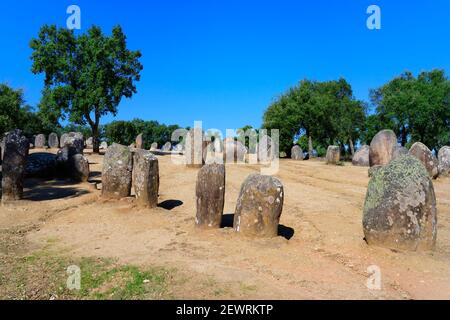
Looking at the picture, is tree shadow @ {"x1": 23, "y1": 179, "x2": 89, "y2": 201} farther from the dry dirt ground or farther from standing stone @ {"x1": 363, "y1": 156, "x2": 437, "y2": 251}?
standing stone @ {"x1": 363, "y1": 156, "x2": 437, "y2": 251}

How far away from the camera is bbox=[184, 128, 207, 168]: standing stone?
2296 cm

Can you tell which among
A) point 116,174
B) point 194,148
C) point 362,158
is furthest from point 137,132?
point 116,174

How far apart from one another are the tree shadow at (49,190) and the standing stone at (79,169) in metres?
0.40

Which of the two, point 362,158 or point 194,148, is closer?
point 194,148

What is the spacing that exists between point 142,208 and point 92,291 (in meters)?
6.39

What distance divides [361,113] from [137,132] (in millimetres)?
37786

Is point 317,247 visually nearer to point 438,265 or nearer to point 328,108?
point 438,265

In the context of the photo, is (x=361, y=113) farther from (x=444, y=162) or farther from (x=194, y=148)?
(x=194, y=148)

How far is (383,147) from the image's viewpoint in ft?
76.3

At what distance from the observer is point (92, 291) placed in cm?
641

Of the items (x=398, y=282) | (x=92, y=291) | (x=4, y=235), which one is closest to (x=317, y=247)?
(x=398, y=282)

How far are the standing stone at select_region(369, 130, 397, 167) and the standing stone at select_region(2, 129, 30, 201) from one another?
18766mm

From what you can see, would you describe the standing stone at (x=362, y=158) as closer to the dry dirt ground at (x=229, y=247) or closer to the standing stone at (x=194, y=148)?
the standing stone at (x=194, y=148)

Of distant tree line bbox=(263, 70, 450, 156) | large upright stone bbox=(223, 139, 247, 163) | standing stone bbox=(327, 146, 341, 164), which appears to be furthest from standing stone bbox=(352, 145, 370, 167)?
distant tree line bbox=(263, 70, 450, 156)
